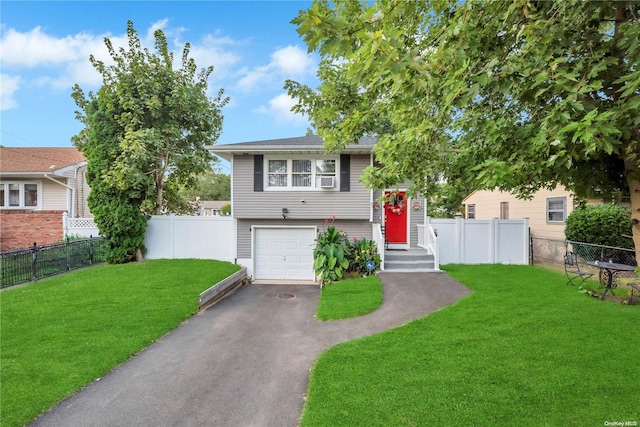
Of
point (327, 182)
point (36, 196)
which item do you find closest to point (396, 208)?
point (327, 182)

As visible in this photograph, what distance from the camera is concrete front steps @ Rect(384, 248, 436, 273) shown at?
906 centimetres

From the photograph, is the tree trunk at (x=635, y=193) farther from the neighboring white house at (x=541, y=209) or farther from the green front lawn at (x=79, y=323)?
the neighboring white house at (x=541, y=209)

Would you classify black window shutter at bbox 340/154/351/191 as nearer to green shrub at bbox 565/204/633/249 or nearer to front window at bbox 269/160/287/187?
front window at bbox 269/160/287/187

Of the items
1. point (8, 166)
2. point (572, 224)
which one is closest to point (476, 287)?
point (572, 224)

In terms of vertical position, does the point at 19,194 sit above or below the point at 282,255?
above

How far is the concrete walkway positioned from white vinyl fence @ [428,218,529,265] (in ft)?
10.9

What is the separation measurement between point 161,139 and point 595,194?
487 inches

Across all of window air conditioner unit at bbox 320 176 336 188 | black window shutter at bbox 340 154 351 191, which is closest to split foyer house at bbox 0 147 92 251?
window air conditioner unit at bbox 320 176 336 188

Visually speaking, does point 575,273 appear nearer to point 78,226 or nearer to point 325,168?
point 325,168

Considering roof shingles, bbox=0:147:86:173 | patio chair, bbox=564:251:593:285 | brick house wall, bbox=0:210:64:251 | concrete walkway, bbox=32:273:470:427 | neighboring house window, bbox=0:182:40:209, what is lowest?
concrete walkway, bbox=32:273:470:427

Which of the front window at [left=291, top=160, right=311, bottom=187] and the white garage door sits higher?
the front window at [left=291, top=160, right=311, bottom=187]

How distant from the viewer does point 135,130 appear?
10656mm

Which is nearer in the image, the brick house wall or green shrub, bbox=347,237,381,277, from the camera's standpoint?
green shrub, bbox=347,237,381,277

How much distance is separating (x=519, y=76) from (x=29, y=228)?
17.2 metres
